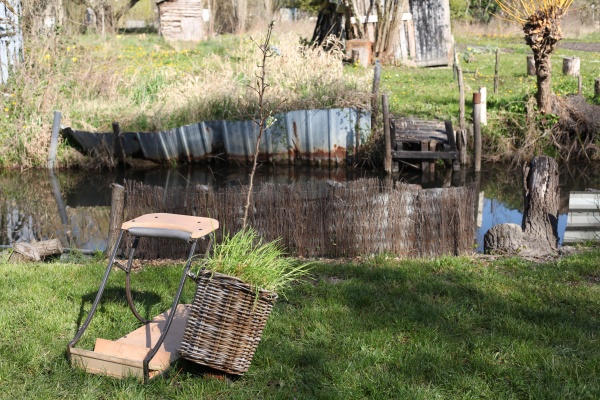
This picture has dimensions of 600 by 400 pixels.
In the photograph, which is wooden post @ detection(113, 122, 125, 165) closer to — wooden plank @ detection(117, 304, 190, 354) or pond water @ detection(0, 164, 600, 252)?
pond water @ detection(0, 164, 600, 252)

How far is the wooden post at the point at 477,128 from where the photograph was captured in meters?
14.8

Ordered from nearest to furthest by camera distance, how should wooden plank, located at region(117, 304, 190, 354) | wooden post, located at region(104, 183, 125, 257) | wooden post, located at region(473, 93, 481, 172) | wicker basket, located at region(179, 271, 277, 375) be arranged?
wicker basket, located at region(179, 271, 277, 375)
wooden plank, located at region(117, 304, 190, 354)
wooden post, located at region(104, 183, 125, 257)
wooden post, located at region(473, 93, 481, 172)

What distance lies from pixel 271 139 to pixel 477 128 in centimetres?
457

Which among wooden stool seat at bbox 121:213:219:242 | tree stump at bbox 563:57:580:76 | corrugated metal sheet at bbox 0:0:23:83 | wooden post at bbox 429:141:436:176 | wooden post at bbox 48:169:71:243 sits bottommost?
wooden post at bbox 48:169:71:243

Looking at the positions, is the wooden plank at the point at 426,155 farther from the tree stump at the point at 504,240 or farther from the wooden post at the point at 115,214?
the wooden post at the point at 115,214

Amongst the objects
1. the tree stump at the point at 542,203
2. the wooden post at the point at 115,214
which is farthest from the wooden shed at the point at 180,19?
the tree stump at the point at 542,203

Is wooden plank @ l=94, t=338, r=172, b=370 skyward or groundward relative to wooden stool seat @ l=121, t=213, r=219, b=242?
groundward

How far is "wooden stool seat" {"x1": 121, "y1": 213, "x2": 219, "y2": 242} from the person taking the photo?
4.66 meters

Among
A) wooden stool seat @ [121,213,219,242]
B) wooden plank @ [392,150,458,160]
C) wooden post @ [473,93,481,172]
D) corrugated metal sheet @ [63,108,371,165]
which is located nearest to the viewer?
wooden stool seat @ [121,213,219,242]

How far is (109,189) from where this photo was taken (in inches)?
610

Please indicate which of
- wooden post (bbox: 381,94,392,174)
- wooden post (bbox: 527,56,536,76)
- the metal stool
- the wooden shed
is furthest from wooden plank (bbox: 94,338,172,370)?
the wooden shed

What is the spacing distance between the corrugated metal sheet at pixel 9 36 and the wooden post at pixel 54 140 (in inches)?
76.2

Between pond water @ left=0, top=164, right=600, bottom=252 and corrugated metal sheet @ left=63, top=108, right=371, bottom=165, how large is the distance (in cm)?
30

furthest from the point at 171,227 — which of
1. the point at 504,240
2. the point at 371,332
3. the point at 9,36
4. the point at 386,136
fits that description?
the point at 9,36
